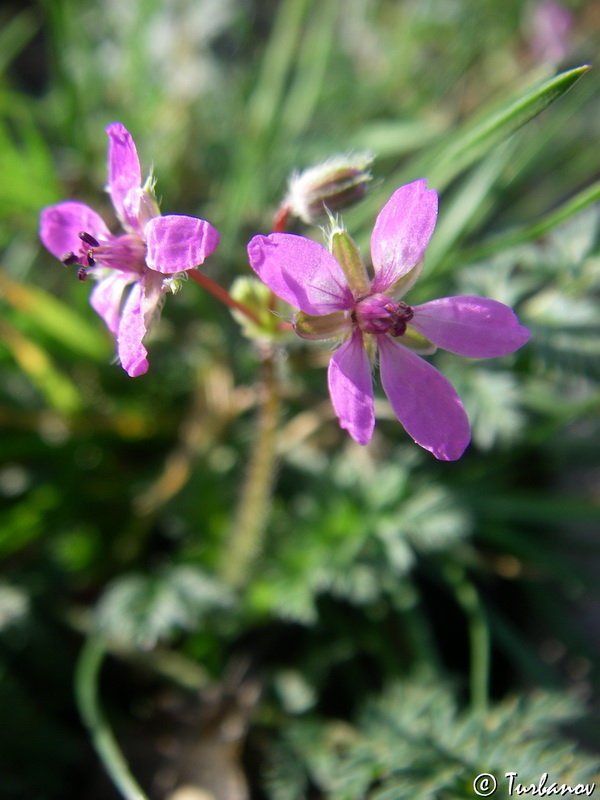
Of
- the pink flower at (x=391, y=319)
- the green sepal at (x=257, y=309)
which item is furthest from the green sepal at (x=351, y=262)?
the green sepal at (x=257, y=309)

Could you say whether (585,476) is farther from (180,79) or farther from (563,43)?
(180,79)

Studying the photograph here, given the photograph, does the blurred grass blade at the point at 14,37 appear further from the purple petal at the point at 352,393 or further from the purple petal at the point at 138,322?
the purple petal at the point at 352,393

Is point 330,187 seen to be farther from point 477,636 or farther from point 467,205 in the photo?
point 477,636

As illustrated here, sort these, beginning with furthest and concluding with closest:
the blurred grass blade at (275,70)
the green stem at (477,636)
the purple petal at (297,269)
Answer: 1. the blurred grass blade at (275,70)
2. the green stem at (477,636)
3. the purple petal at (297,269)

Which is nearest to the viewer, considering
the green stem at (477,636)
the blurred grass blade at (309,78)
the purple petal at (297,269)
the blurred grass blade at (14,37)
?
the purple petal at (297,269)

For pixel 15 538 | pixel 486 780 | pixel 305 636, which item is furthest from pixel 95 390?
pixel 486 780

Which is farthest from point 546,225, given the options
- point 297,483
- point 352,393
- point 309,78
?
point 309,78
